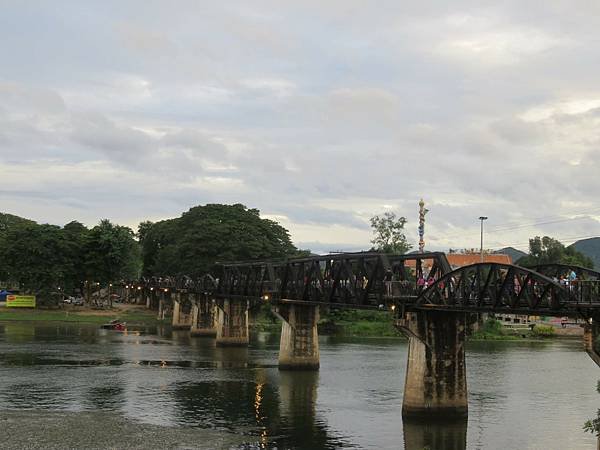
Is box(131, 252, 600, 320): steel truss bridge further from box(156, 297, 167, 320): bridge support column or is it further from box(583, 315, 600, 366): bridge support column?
box(156, 297, 167, 320): bridge support column

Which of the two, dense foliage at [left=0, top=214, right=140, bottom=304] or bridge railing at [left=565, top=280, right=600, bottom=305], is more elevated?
dense foliage at [left=0, top=214, right=140, bottom=304]

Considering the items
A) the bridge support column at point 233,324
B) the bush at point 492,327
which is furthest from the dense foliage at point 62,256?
the bush at point 492,327

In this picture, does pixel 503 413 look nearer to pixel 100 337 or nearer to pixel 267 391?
pixel 267 391

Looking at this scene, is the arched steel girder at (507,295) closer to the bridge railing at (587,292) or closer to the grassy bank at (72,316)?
the bridge railing at (587,292)

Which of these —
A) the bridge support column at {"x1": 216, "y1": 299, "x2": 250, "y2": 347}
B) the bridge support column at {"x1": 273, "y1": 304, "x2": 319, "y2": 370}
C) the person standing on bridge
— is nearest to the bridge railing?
the person standing on bridge

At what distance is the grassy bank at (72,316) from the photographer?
6344 inches

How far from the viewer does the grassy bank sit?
529 feet

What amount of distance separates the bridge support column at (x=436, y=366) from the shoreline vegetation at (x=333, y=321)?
84068mm

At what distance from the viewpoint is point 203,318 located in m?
142

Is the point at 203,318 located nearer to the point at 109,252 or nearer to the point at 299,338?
the point at 109,252

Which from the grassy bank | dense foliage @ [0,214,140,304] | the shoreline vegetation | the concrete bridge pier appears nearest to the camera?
the shoreline vegetation

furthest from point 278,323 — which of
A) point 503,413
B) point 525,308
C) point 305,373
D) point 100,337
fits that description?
point 525,308

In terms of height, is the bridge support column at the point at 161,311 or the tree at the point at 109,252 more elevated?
the tree at the point at 109,252

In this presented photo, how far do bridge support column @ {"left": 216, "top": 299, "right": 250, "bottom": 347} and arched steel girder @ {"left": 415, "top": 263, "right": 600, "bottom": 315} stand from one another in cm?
6631
